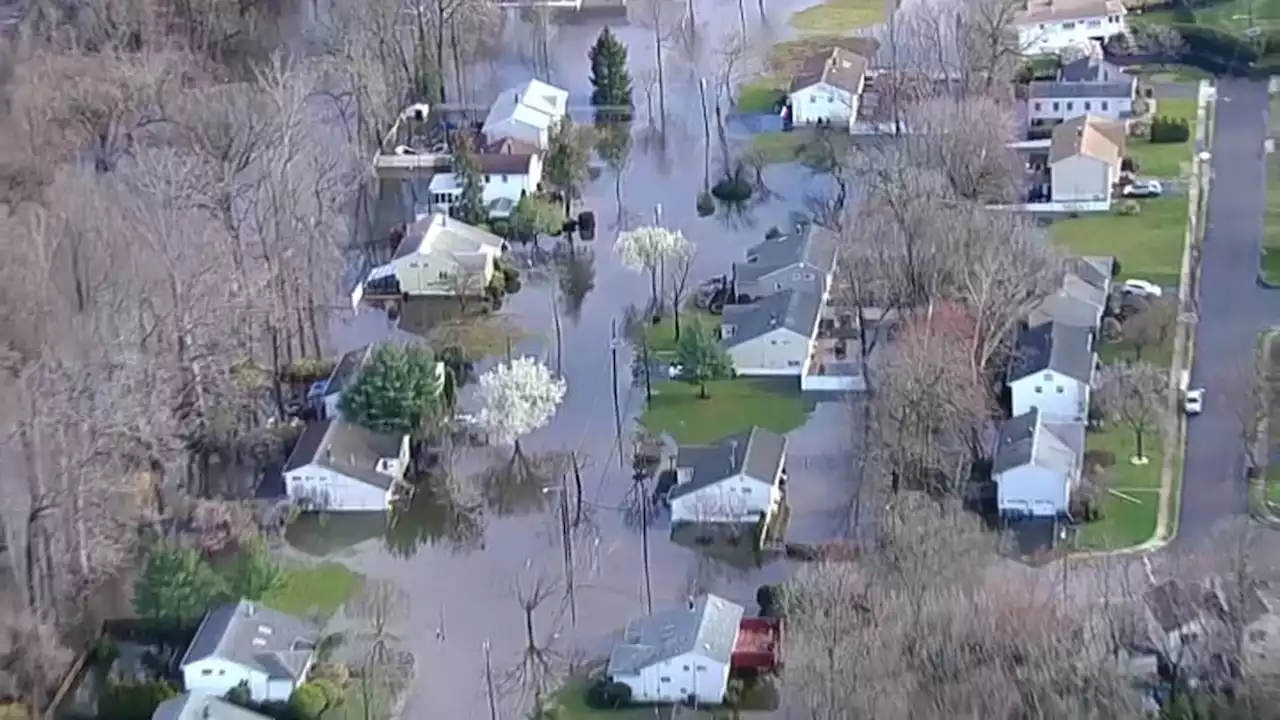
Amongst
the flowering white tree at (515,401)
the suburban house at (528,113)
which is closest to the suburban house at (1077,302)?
the flowering white tree at (515,401)

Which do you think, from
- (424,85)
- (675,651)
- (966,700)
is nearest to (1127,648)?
(966,700)

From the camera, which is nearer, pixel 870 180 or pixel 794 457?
pixel 794 457

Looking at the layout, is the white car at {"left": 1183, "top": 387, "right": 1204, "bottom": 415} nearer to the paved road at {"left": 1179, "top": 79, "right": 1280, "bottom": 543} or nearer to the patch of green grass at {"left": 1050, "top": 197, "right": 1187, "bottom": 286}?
the paved road at {"left": 1179, "top": 79, "right": 1280, "bottom": 543}

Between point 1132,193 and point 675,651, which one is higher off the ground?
point 1132,193

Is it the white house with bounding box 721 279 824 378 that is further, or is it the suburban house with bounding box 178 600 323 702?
the white house with bounding box 721 279 824 378

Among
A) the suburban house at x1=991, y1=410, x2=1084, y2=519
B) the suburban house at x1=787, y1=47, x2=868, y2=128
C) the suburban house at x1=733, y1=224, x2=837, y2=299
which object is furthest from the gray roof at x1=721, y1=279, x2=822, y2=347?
the suburban house at x1=787, y1=47, x2=868, y2=128

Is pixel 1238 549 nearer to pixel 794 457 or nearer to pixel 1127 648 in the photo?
pixel 1127 648
